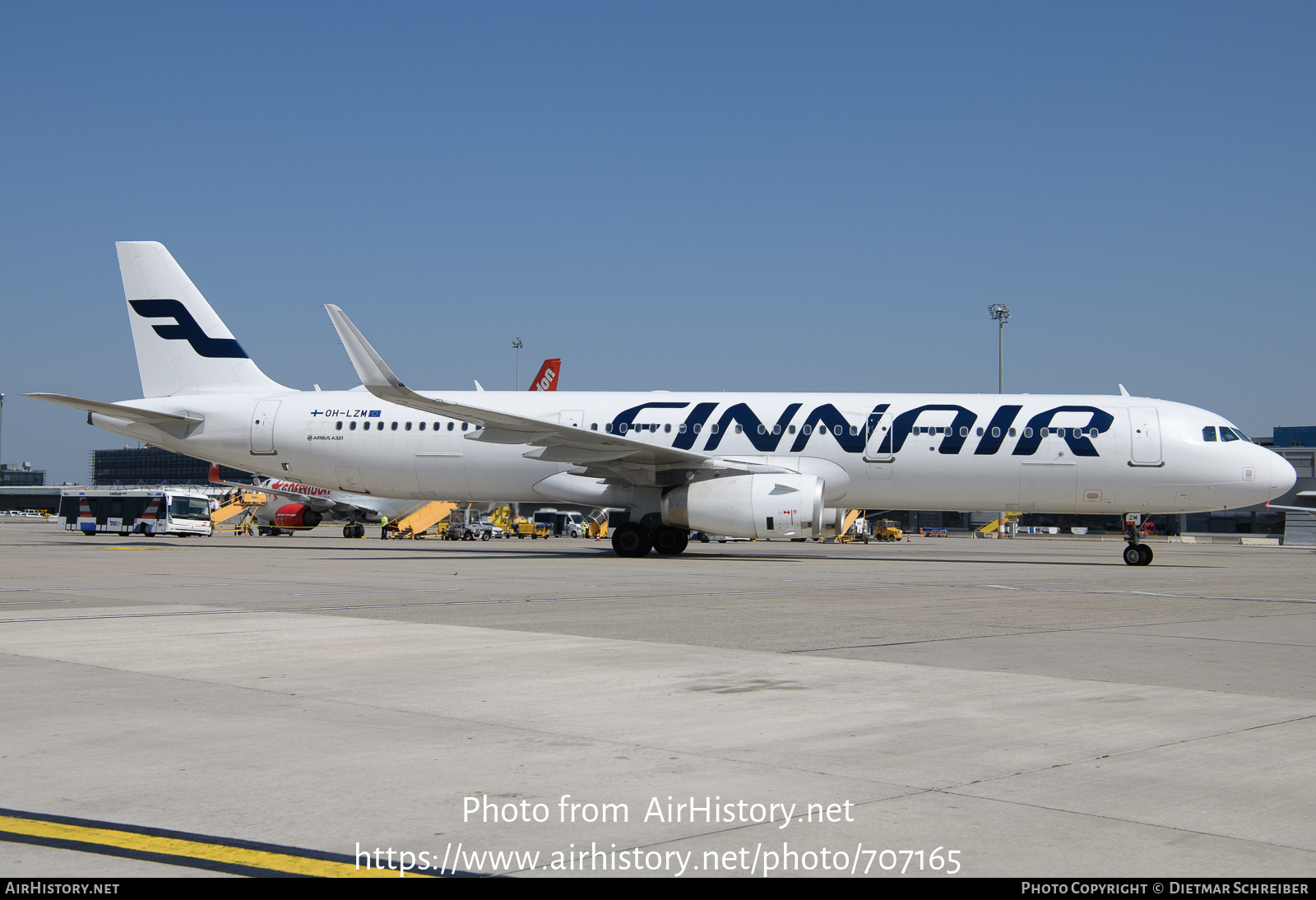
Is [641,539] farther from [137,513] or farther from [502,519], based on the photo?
[502,519]

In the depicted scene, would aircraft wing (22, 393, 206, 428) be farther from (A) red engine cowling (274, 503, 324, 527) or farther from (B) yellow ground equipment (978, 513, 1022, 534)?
(B) yellow ground equipment (978, 513, 1022, 534)

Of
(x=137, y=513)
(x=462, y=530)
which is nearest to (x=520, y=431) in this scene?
(x=462, y=530)

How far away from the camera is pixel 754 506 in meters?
23.3

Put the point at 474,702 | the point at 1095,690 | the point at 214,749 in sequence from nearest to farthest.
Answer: the point at 214,749, the point at 474,702, the point at 1095,690

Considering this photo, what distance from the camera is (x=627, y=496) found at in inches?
1013

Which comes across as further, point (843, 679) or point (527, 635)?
point (527, 635)

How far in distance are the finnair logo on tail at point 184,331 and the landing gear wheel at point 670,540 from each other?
11.9 metres

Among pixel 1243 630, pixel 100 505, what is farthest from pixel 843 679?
pixel 100 505

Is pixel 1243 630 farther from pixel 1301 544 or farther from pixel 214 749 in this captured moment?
pixel 1301 544

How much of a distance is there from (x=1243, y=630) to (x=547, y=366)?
207 ft

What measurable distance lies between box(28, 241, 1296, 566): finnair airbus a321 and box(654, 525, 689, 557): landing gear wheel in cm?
5

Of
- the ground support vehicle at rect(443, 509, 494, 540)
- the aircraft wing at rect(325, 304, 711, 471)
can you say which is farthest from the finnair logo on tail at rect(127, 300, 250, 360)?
the ground support vehicle at rect(443, 509, 494, 540)

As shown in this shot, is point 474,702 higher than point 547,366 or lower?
lower

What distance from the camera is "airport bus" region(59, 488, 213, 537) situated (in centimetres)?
4466
